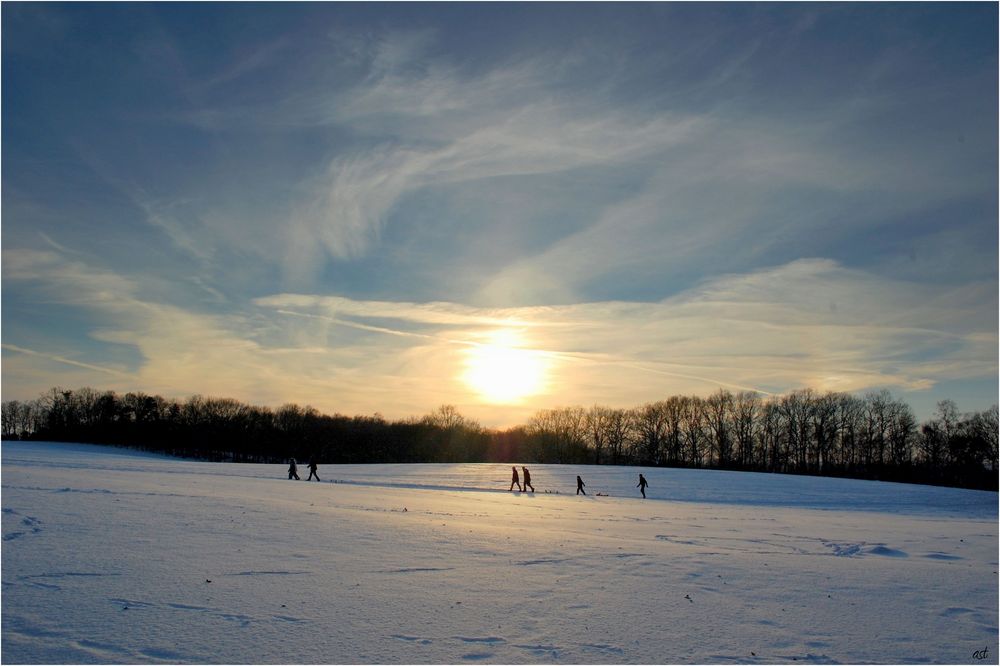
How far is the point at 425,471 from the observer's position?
55.0m

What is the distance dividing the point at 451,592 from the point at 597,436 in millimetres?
117613

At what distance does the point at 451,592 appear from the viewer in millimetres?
8375

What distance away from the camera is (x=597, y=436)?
403 ft

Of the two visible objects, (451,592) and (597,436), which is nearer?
(451,592)

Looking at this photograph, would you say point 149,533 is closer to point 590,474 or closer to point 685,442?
point 590,474

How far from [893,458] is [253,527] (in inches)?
4333

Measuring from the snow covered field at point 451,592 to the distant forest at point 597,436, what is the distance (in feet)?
259

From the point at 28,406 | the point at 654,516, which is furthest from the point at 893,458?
the point at 28,406

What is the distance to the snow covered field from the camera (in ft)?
20.9

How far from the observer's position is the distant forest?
308ft

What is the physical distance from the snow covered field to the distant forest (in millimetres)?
78894

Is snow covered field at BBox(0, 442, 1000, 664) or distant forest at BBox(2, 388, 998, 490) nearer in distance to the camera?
snow covered field at BBox(0, 442, 1000, 664)

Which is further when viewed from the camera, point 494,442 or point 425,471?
point 494,442

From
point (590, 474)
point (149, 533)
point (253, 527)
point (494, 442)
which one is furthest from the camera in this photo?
point (494, 442)
